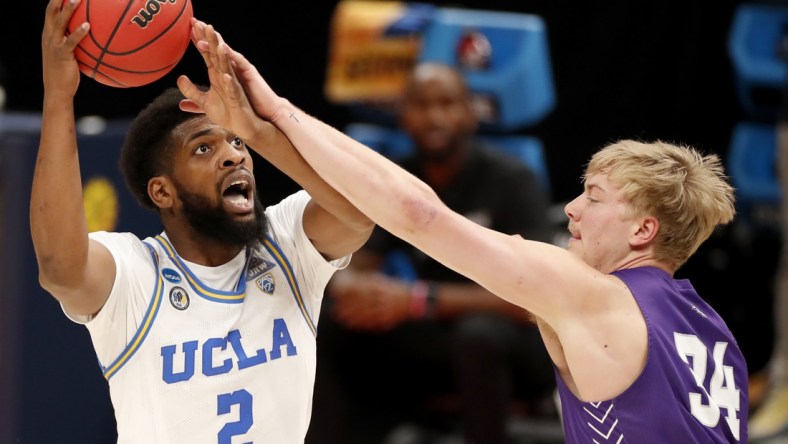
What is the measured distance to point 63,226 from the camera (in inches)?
117

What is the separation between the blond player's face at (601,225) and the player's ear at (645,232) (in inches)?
0.6

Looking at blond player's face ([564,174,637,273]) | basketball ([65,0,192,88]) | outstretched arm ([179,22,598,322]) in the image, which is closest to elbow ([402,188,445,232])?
outstretched arm ([179,22,598,322])

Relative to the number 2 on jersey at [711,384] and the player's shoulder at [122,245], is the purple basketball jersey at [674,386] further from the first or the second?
the player's shoulder at [122,245]

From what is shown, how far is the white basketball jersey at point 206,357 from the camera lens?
312 cm

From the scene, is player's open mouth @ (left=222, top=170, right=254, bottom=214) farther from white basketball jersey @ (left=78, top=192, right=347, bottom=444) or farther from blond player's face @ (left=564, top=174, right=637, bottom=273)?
blond player's face @ (left=564, top=174, right=637, bottom=273)

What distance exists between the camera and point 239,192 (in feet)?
11.0

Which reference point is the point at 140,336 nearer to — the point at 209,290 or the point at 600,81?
the point at 209,290

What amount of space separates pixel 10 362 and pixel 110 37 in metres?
1.80

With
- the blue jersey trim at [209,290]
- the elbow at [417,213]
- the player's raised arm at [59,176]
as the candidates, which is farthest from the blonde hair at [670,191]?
the player's raised arm at [59,176]

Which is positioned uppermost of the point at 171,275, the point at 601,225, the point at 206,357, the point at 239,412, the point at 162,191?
the point at 601,225

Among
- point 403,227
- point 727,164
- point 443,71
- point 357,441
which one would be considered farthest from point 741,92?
point 403,227

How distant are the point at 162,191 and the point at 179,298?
330 mm

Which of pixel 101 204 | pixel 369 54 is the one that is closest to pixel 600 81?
pixel 369 54

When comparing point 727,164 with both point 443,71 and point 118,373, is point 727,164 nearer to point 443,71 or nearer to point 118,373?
point 443,71
